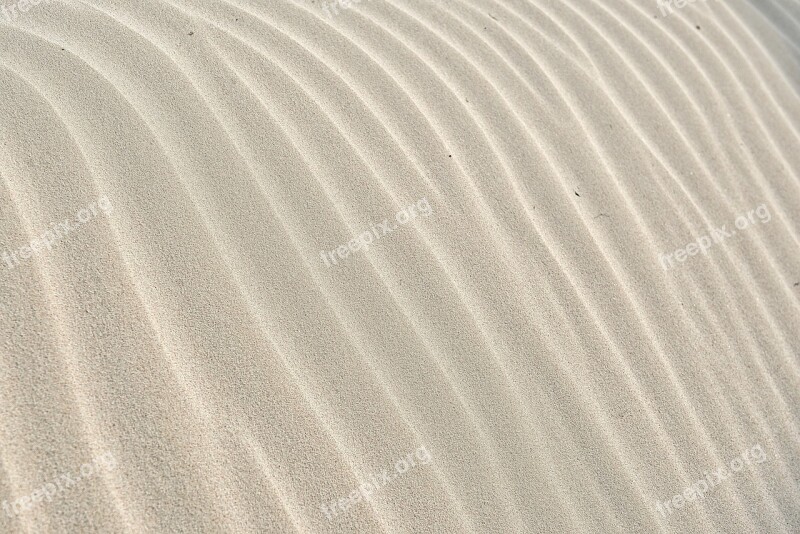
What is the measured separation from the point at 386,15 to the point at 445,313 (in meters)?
1.19

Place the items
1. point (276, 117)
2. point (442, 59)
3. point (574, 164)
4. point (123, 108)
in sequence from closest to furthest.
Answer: point (123, 108) < point (276, 117) < point (574, 164) < point (442, 59)

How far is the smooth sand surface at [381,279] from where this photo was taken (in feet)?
4.42

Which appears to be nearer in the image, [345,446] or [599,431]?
[345,446]

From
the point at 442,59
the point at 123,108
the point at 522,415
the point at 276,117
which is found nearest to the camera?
the point at 522,415

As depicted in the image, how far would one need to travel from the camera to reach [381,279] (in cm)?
165

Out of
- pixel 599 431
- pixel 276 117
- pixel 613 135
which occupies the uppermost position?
pixel 276 117

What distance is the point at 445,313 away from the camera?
5.41 ft

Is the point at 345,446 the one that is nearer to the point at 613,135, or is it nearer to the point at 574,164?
the point at 574,164

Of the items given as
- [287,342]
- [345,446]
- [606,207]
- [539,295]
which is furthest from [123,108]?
[606,207]

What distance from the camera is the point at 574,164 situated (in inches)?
78.3

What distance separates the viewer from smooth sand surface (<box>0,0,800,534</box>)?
135cm

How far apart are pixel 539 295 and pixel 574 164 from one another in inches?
20.4

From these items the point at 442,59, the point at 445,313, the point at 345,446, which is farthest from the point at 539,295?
the point at 442,59

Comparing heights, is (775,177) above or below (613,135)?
below
